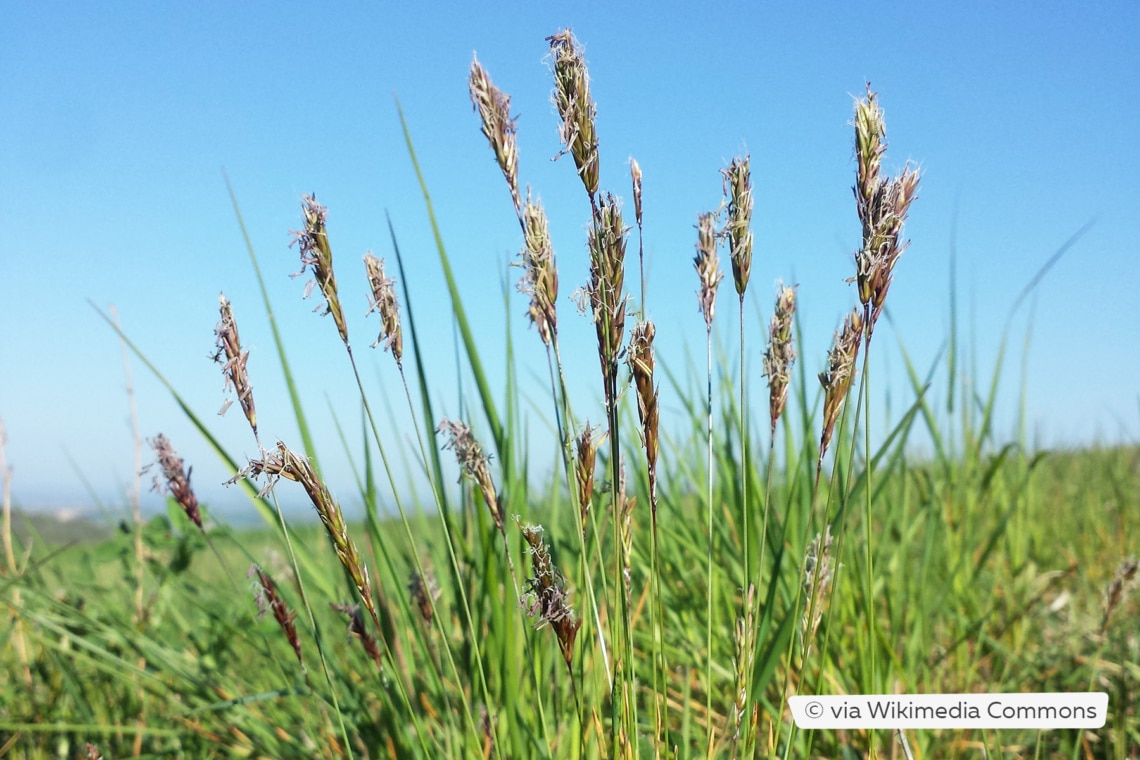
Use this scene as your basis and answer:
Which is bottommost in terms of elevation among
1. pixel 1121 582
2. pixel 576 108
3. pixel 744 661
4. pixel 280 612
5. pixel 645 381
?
pixel 1121 582

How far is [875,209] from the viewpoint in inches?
43.1

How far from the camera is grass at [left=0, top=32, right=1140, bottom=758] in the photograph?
117 centimetres

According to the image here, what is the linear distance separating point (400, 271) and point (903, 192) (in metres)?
0.89

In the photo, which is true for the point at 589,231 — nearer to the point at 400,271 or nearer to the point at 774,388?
the point at 774,388

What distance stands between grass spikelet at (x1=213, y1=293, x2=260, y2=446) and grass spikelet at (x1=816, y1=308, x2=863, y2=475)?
84cm

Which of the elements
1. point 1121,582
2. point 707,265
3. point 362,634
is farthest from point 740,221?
point 1121,582

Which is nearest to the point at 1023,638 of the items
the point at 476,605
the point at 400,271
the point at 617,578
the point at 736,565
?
Answer: the point at 736,565

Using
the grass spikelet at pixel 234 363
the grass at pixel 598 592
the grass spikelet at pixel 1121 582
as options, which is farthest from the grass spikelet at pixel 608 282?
the grass spikelet at pixel 1121 582

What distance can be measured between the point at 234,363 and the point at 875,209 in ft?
3.10

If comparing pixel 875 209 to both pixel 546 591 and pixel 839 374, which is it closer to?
pixel 839 374

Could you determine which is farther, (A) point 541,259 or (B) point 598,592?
(B) point 598,592

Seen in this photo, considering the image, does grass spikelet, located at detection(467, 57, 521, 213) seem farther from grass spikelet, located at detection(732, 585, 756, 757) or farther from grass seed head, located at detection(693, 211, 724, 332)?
grass spikelet, located at detection(732, 585, 756, 757)

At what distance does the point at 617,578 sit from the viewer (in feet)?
3.86

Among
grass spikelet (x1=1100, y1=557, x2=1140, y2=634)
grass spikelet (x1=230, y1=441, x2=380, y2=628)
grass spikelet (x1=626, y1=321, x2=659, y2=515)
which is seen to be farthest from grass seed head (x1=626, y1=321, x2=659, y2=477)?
grass spikelet (x1=1100, y1=557, x2=1140, y2=634)
